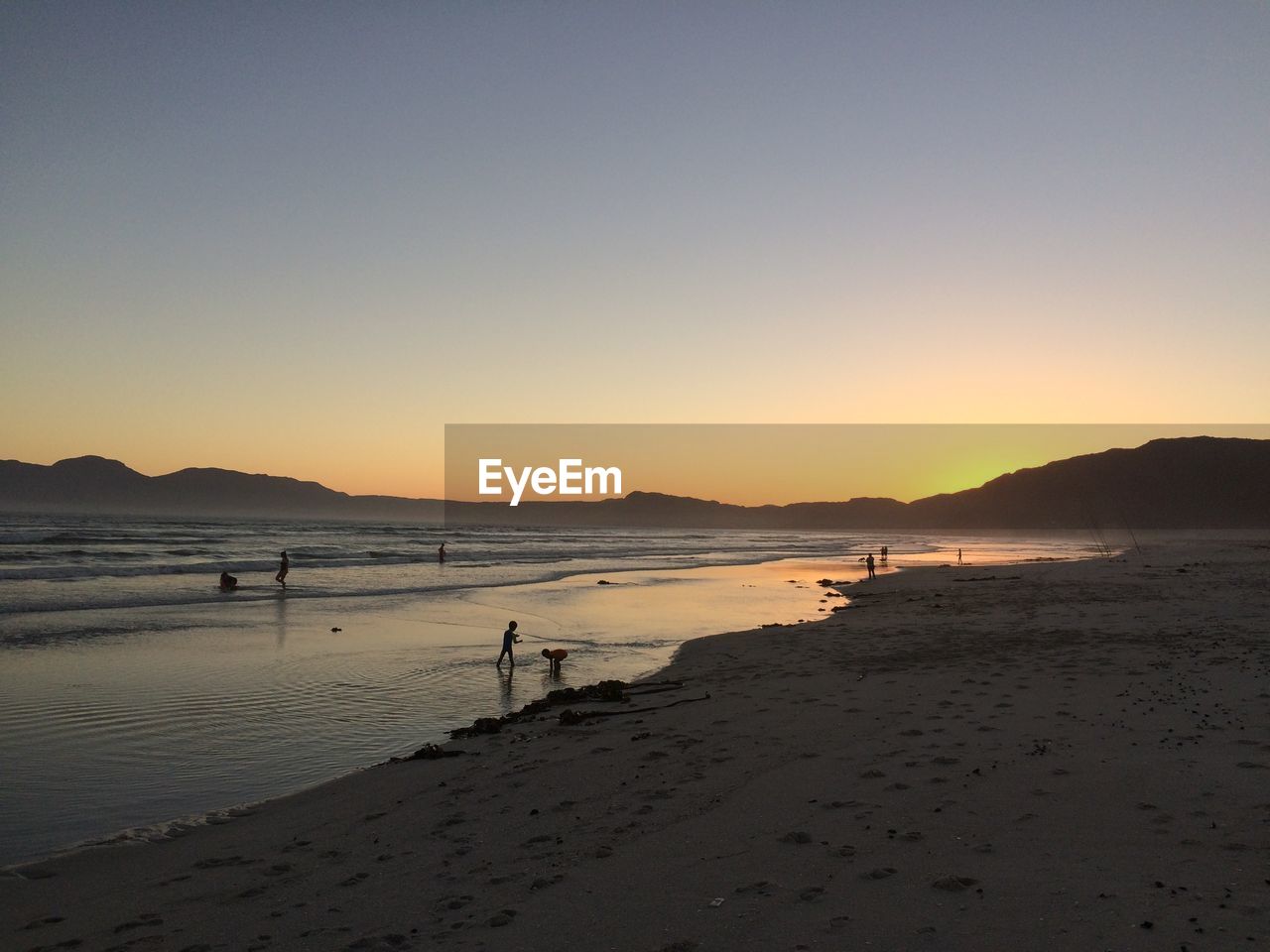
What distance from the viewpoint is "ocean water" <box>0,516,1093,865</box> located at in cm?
921

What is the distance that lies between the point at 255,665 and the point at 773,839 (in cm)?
1413

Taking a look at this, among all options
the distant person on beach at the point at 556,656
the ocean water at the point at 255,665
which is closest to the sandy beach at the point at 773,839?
the ocean water at the point at 255,665

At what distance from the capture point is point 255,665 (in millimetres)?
16594

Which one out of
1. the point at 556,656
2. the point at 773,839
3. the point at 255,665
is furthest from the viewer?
the point at 255,665

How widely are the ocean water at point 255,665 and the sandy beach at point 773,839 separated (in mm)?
1485

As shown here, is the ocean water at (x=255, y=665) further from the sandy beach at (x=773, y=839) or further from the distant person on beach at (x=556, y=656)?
the sandy beach at (x=773, y=839)

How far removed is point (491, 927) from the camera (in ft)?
16.6

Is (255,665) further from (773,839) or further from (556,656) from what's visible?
(773,839)

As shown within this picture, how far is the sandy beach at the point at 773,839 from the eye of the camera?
4707 millimetres

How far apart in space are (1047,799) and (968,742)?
196cm

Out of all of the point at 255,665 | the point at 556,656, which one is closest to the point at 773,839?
the point at 556,656

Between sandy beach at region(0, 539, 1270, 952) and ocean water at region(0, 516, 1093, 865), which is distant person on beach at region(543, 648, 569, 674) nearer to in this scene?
ocean water at region(0, 516, 1093, 865)

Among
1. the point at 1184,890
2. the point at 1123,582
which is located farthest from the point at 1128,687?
the point at 1123,582

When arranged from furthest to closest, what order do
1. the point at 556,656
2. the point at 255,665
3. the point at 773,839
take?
1. the point at 255,665
2. the point at 556,656
3. the point at 773,839
